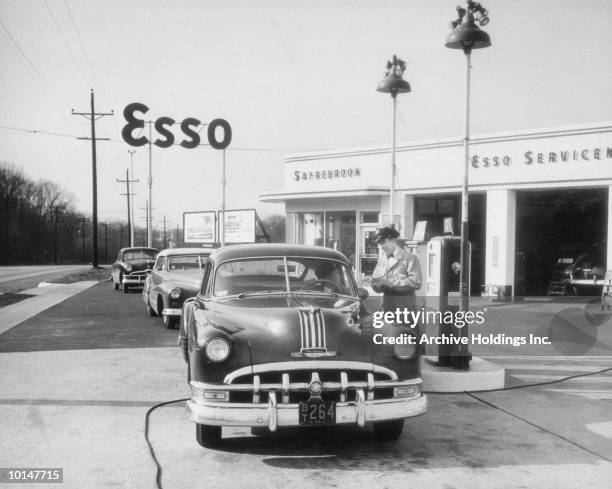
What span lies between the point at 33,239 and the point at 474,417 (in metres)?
77.5

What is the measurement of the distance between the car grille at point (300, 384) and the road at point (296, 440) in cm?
49

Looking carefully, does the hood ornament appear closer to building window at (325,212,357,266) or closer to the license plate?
the license plate

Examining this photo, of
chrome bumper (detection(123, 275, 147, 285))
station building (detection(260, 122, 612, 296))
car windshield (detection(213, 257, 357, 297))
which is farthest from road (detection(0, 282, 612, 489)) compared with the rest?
chrome bumper (detection(123, 275, 147, 285))

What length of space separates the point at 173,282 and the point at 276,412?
8163mm

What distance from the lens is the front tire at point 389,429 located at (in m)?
5.52

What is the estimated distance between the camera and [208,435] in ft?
17.5

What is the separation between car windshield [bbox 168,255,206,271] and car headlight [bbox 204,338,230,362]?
8.89 meters

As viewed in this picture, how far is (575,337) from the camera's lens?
1199 centimetres

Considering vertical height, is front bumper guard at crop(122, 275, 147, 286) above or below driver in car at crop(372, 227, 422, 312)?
below

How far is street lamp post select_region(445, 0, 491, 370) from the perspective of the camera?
7.85 m

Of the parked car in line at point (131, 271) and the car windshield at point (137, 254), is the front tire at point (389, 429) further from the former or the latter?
the car windshield at point (137, 254)

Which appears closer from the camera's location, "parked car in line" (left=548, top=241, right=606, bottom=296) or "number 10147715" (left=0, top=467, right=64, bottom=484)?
"number 10147715" (left=0, top=467, right=64, bottom=484)

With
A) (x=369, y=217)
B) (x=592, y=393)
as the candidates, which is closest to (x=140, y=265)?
(x=369, y=217)

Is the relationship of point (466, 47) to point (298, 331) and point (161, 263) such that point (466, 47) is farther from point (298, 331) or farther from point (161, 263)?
point (161, 263)
